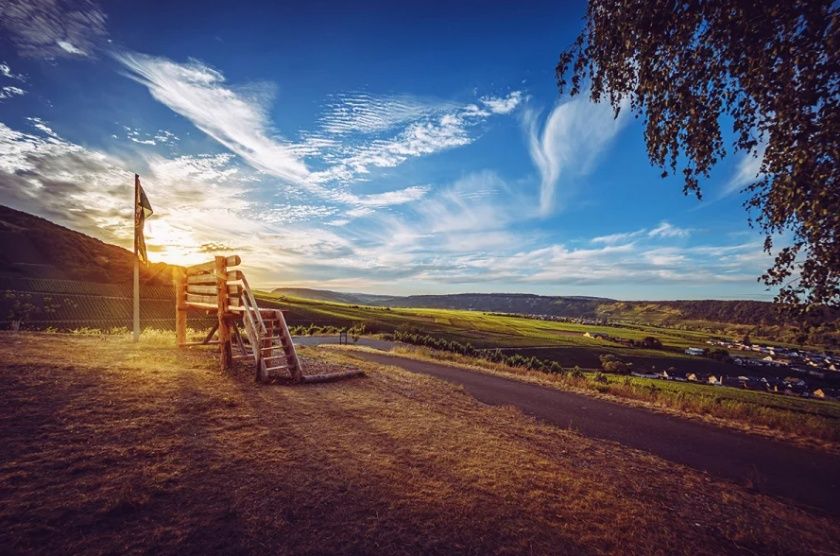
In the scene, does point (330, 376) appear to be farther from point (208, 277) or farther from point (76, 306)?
point (76, 306)

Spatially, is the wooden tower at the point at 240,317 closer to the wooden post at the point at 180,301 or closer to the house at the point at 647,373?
the wooden post at the point at 180,301

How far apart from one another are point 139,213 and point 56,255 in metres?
92.3

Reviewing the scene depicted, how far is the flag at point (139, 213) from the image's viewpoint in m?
15.7

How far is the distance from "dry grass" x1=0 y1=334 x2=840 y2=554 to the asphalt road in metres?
0.86

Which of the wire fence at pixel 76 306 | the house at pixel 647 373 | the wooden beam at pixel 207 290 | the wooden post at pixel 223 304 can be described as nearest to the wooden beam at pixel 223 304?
the wooden post at pixel 223 304

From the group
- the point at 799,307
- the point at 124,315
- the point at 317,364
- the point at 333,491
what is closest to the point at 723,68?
the point at 799,307

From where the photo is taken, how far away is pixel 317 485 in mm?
4934

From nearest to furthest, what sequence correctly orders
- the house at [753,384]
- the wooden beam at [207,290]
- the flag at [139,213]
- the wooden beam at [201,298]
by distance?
the wooden beam at [207,290] → the wooden beam at [201,298] → the flag at [139,213] → the house at [753,384]

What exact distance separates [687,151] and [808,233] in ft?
8.08

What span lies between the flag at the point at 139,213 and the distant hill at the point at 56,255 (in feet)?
187

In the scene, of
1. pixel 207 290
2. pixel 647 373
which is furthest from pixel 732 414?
pixel 647 373

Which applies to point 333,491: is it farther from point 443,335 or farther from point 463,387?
point 443,335

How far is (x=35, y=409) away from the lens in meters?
6.23

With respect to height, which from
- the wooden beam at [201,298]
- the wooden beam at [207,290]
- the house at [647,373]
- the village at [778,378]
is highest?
the wooden beam at [207,290]
